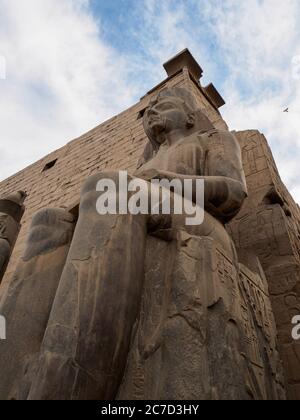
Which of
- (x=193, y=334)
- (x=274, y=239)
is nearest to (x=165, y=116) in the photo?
(x=274, y=239)

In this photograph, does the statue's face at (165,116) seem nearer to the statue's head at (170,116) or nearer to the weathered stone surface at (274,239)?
the statue's head at (170,116)

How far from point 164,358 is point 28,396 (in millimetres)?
406

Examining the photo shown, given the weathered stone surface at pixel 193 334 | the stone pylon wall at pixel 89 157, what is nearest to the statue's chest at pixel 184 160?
the weathered stone surface at pixel 193 334

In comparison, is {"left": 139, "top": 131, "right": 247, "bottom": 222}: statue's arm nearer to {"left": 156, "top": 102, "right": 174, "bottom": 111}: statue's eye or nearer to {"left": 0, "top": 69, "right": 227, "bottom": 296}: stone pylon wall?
{"left": 156, "top": 102, "right": 174, "bottom": 111}: statue's eye

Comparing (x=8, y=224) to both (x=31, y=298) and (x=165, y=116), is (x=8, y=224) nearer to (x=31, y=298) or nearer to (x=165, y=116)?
(x=165, y=116)

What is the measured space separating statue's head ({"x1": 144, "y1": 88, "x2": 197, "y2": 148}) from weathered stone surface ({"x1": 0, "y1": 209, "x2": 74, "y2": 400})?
3.28 ft

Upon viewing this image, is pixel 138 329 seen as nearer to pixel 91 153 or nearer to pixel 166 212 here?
pixel 166 212

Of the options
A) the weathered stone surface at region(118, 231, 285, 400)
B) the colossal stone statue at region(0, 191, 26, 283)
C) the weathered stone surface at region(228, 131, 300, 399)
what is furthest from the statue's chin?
the colossal stone statue at region(0, 191, 26, 283)

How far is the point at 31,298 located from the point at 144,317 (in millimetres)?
498

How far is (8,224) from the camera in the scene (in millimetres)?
2971

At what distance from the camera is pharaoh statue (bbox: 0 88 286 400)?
104 cm

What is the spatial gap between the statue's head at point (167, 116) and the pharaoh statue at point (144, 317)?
0.96 m

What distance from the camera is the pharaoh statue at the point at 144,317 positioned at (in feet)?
3.40
